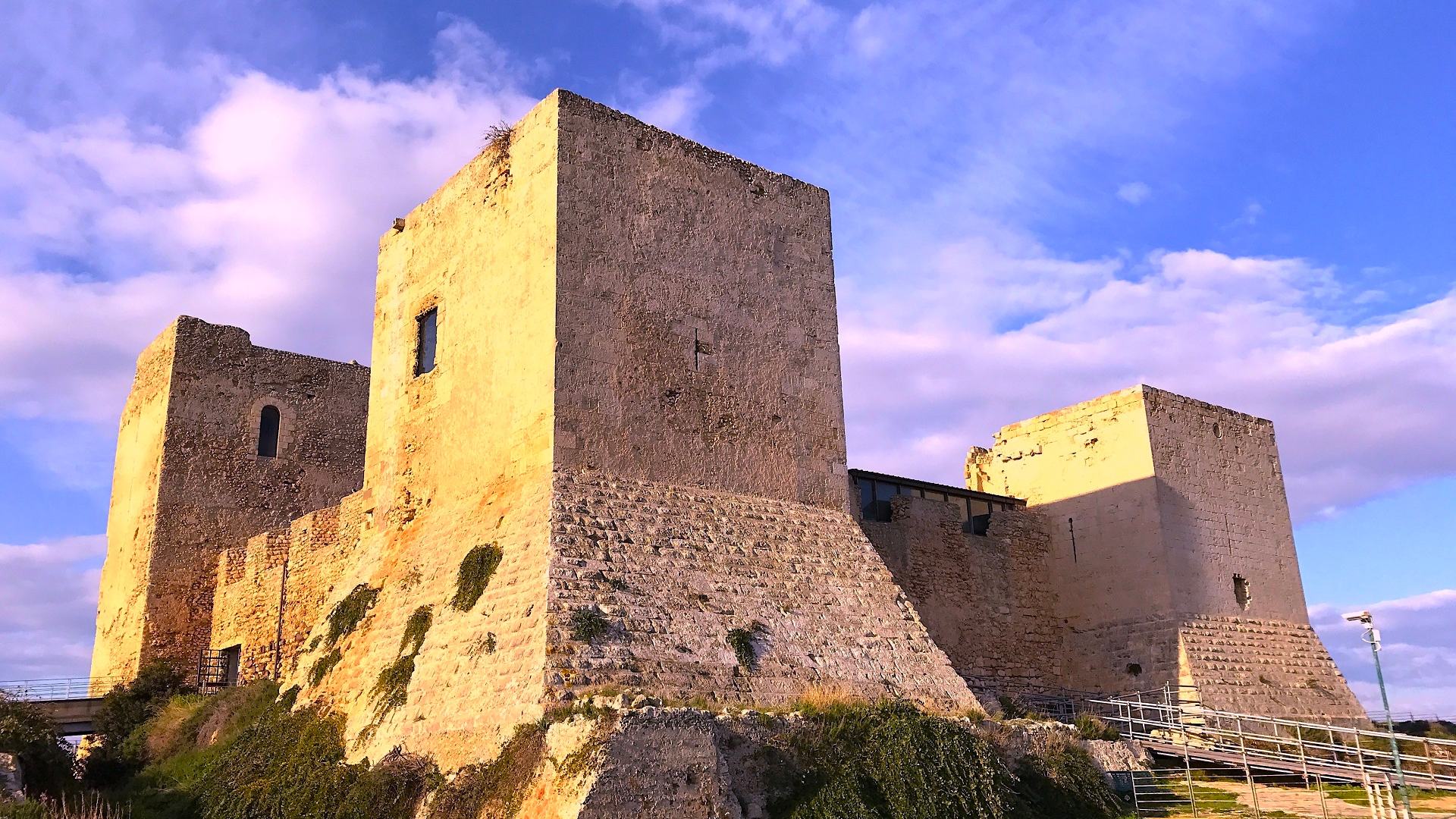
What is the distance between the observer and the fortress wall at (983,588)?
1900cm

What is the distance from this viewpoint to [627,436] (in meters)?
13.0

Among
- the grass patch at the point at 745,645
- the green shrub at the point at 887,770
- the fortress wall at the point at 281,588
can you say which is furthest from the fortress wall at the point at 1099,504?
the fortress wall at the point at 281,588

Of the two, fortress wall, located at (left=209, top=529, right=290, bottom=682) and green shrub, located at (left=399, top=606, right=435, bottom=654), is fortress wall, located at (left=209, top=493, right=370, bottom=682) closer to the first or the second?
fortress wall, located at (left=209, top=529, right=290, bottom=682)

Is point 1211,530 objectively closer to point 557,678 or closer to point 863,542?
point 863,542

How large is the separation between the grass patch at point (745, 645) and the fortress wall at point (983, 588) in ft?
21.9

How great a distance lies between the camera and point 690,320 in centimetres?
1404

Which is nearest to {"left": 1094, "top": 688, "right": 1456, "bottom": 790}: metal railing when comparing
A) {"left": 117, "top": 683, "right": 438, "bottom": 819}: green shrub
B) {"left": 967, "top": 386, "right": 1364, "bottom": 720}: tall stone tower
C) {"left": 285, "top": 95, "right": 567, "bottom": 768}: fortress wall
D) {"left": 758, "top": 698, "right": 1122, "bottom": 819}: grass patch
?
{"left": 967, "top": 386, "right": 1364, "bottom": 720}: tall stone tower

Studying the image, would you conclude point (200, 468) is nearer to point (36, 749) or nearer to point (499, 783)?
point (36, 749)

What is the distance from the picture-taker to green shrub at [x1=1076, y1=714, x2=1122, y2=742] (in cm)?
1416

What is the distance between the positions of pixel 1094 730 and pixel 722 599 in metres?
5.32

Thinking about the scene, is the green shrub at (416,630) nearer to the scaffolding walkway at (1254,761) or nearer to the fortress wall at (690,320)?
the fortress wall at (690,320)

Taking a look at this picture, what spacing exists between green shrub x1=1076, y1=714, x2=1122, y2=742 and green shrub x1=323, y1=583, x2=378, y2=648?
8.38 m

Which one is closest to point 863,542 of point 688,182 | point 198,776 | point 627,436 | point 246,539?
point 627,436

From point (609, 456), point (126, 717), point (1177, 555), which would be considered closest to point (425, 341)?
point (609, 456)
